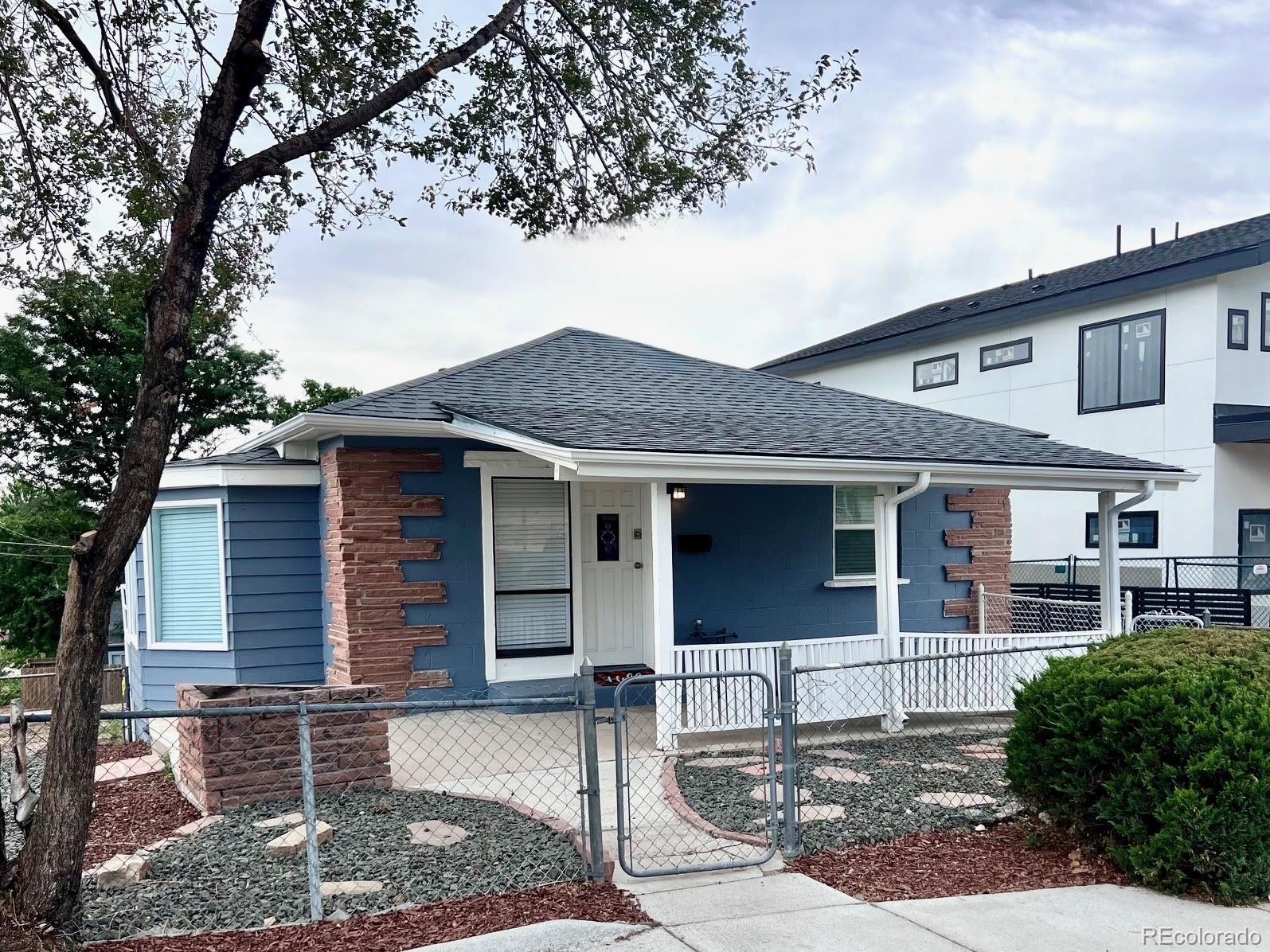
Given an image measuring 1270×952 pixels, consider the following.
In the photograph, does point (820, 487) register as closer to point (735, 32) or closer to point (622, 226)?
point (622, 226)

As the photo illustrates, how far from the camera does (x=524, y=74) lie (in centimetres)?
760

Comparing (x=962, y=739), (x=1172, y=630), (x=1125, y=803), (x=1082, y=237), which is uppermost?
(x=1082, y=237)

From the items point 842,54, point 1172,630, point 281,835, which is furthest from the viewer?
point 842,54

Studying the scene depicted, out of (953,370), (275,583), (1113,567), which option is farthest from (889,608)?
(953,370)

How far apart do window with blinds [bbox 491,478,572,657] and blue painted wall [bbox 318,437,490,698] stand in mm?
228

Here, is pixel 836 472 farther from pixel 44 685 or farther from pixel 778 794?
pixel 44 685

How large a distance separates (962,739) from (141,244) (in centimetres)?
761

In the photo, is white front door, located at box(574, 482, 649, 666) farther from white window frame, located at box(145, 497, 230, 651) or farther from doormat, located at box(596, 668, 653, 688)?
white window frame, located at box(145, 497, 230, 651)

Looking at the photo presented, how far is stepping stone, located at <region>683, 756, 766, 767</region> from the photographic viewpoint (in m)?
7.25

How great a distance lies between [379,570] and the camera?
8750 millimetres

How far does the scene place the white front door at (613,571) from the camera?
9859 millimetres

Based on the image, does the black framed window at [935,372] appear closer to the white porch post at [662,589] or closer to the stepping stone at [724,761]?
the white porch post at [662,589]

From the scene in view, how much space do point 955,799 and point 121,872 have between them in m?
4.72

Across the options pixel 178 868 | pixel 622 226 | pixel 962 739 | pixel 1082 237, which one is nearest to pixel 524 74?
pixel 622 226
